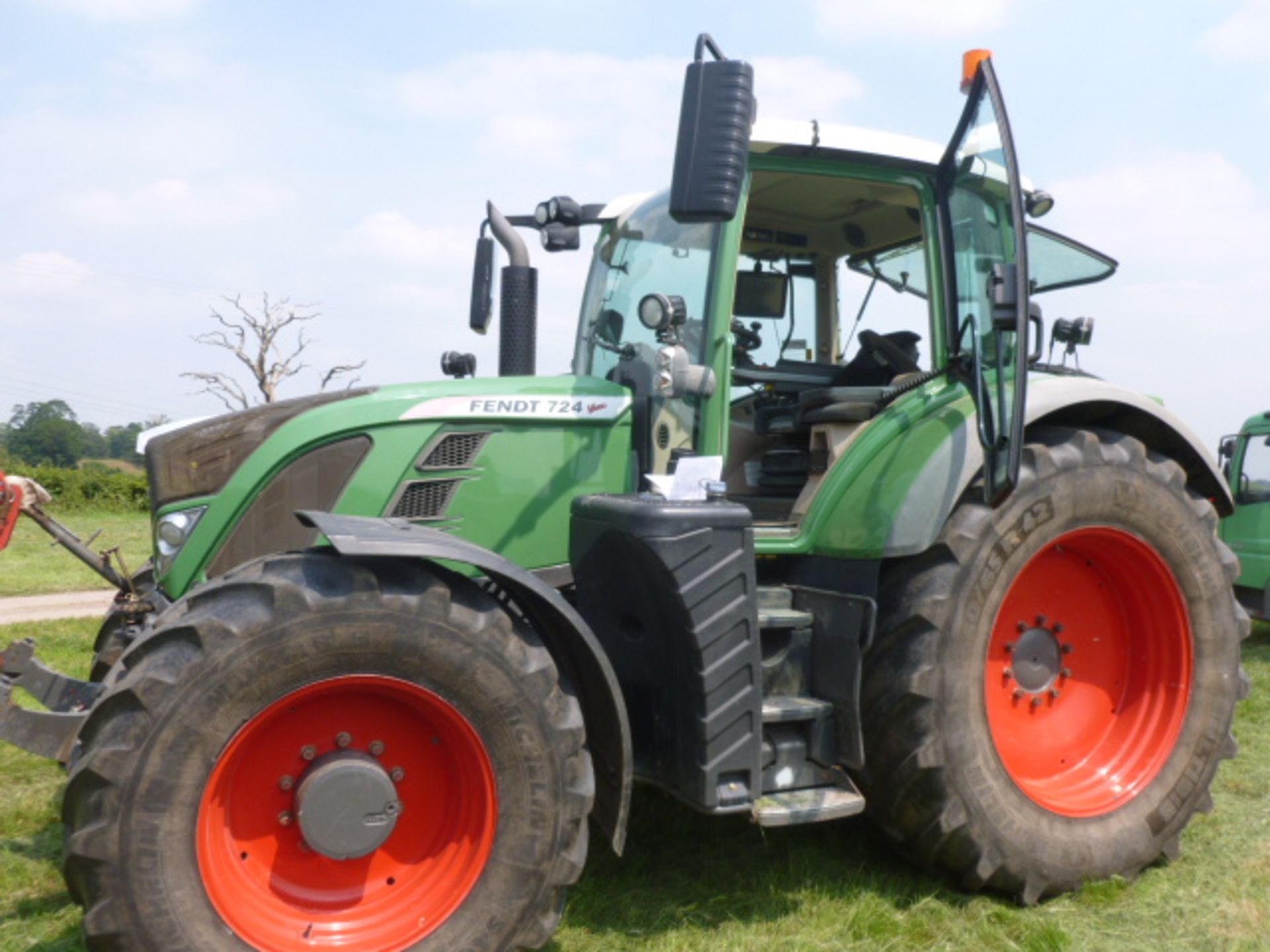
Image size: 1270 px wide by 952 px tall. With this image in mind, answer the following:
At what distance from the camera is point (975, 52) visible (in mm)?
3342

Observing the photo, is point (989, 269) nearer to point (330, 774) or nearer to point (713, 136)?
point (713, 136)

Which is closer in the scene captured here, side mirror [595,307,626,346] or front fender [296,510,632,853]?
front fender [296,510,632,853]

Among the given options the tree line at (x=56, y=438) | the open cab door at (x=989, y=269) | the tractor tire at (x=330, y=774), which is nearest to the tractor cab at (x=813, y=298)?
the open cab door at (x=989, y=269)

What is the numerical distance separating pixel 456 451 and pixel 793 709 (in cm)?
131

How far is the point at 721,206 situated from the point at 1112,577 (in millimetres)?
2219

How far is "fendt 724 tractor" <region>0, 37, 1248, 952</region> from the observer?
2617 millimetres

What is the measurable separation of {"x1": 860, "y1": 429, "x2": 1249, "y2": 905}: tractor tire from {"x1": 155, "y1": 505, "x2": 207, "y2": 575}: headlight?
215 cm

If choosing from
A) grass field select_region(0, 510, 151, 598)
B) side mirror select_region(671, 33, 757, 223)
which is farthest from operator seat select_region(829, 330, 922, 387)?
grass field select_region(0, 510, 151, 598)

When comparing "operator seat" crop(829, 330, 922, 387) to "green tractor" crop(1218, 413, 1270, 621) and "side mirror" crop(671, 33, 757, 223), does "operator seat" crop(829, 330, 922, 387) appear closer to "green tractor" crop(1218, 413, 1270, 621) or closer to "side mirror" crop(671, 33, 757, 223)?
"side mirror" crop(671, 33, 757, 223)

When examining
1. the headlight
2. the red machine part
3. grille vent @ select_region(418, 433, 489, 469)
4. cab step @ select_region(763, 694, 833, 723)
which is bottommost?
cab step @ select_region(763, 694, 833, 723)

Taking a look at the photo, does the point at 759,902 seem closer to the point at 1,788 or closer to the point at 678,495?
the point at 678,495

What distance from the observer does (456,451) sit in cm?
337

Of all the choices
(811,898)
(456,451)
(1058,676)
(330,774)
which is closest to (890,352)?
(1058,676)

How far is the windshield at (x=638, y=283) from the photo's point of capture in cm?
353
